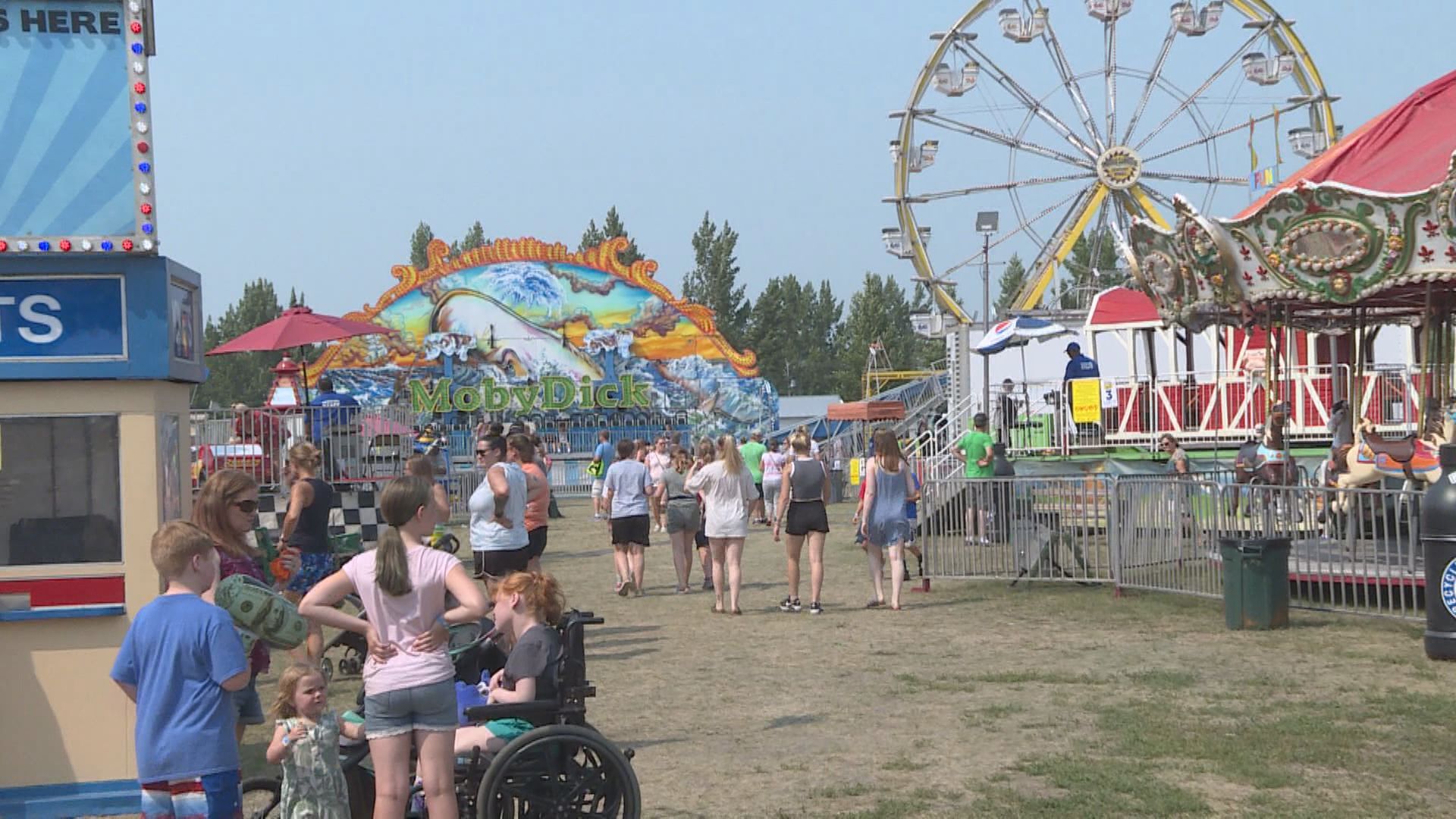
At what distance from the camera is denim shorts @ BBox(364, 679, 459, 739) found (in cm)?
511

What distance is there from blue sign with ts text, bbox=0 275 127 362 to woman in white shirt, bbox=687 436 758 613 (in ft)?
21.9

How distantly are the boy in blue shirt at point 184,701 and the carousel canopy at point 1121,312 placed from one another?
23077 millimetres

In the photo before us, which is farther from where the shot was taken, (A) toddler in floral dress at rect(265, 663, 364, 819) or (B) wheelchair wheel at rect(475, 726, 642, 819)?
(B) wheelchair wheel at rect(475, 726, 642, 819)

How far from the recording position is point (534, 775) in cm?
566

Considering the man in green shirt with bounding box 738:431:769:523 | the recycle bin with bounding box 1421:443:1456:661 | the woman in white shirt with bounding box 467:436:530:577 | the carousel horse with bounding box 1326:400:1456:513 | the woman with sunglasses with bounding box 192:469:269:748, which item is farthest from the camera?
the man in green shirt with bounding box 738:431:769:523

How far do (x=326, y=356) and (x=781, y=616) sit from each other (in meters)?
31.6

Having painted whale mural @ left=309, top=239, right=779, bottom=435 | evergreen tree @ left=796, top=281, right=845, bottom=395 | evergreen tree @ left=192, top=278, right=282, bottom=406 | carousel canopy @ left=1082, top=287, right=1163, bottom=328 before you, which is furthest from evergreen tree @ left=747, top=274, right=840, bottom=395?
carousel canopy @ left=1082, top=287, right=1163, bottom=328

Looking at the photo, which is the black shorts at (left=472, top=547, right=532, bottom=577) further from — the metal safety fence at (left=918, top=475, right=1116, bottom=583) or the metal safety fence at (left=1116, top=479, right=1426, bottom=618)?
the metal safety fence at (left=1116, top=479, right=1426, bottom=618)

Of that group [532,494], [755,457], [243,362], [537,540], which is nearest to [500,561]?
[537,540]

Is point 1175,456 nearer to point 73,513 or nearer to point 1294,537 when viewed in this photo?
point 1294,537

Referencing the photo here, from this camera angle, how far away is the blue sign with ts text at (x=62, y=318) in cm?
652

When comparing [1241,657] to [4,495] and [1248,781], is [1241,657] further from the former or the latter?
[4,495]

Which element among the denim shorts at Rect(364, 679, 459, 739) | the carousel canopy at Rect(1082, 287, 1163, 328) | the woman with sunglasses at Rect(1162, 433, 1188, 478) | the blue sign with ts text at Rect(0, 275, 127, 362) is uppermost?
the carousel canopy at Rect(1082, 287, 1163, 328)

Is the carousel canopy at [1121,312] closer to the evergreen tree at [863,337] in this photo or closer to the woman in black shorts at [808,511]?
the woman in black shorts at [808,511]
